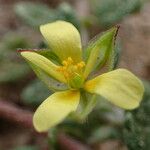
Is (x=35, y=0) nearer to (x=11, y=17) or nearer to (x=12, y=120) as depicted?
(x=11, y=17)

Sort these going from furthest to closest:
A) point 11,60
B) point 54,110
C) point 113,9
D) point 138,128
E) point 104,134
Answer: point 11,60 < point 113,9 < point 104,134 < point 138,128 < point 54,110

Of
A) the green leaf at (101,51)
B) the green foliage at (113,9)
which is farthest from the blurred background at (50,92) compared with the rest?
the green leaf at (101,51)

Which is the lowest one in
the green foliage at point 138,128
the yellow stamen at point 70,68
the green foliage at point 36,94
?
the green foliage at point 36,94

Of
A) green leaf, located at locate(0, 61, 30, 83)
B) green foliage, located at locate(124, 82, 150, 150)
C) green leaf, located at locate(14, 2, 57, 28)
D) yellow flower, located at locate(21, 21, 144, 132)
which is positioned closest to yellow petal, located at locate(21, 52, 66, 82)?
yellow flower, located at locate(21, 21, 144, 132)

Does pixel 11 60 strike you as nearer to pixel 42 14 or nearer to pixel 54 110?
pixel 42 14

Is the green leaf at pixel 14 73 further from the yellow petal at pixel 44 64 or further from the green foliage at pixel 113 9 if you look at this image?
the yellow petal at pixel 44 64

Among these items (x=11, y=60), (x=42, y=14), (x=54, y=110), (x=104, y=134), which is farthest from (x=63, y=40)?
(x=11, y=60)

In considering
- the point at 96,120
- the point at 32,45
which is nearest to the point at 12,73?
the point at 32,45
